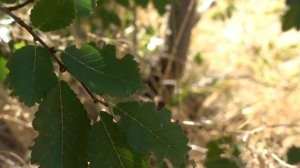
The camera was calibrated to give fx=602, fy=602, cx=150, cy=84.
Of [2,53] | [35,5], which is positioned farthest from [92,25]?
[35,5]

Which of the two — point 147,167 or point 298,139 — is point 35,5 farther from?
point 298,139

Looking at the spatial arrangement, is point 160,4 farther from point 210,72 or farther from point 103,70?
point 210,72

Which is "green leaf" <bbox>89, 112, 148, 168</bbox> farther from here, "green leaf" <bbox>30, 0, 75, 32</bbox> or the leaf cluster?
"green leaf" <bbox>30, 0, 75, 32</bbox>

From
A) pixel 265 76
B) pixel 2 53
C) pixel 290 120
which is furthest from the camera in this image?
pixel 265 76

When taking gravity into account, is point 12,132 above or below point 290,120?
below

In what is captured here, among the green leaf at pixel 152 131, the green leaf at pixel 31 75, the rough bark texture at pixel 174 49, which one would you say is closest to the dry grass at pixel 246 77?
the rough bark texture at pixel 174 49

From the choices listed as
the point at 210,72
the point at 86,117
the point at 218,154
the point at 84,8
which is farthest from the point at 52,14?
the point at 210,72
